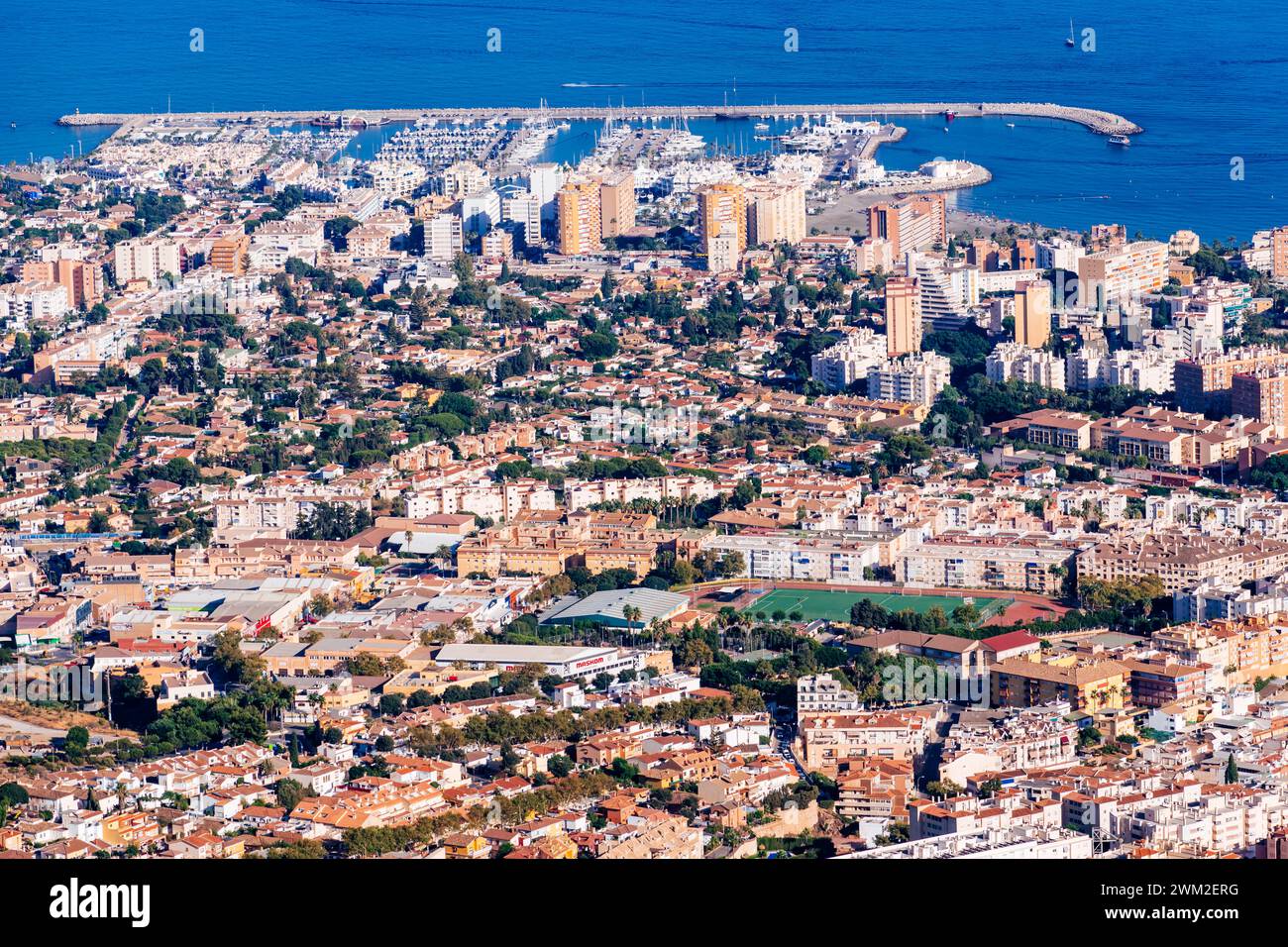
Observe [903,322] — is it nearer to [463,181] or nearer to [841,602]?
[841,602]

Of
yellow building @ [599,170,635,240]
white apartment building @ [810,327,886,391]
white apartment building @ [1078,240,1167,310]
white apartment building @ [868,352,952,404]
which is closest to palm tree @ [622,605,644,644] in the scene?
white apartment building @ [868,352,952,404]

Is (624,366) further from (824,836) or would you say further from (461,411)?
(824,836)

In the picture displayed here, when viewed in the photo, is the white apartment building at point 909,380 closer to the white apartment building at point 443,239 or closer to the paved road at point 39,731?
the white apartment building at point 443,239

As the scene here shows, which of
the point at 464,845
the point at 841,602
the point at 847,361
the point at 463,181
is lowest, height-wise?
the point at 464,845

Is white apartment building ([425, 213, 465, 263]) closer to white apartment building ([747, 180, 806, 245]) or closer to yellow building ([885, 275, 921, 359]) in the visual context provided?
white apartment building ([747, 180, 806, 245])

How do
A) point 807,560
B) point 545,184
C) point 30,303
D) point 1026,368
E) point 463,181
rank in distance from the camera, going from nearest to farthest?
point 807,560 → point 1026,368 → point 30,303 → point 545,184 → point 463,181

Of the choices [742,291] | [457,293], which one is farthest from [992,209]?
[457,293]

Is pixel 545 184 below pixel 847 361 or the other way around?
the other way around

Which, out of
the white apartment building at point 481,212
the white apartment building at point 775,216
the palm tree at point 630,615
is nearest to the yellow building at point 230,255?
the white apartment building at point 481,212

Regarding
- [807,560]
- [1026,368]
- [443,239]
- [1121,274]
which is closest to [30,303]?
[443,239]
